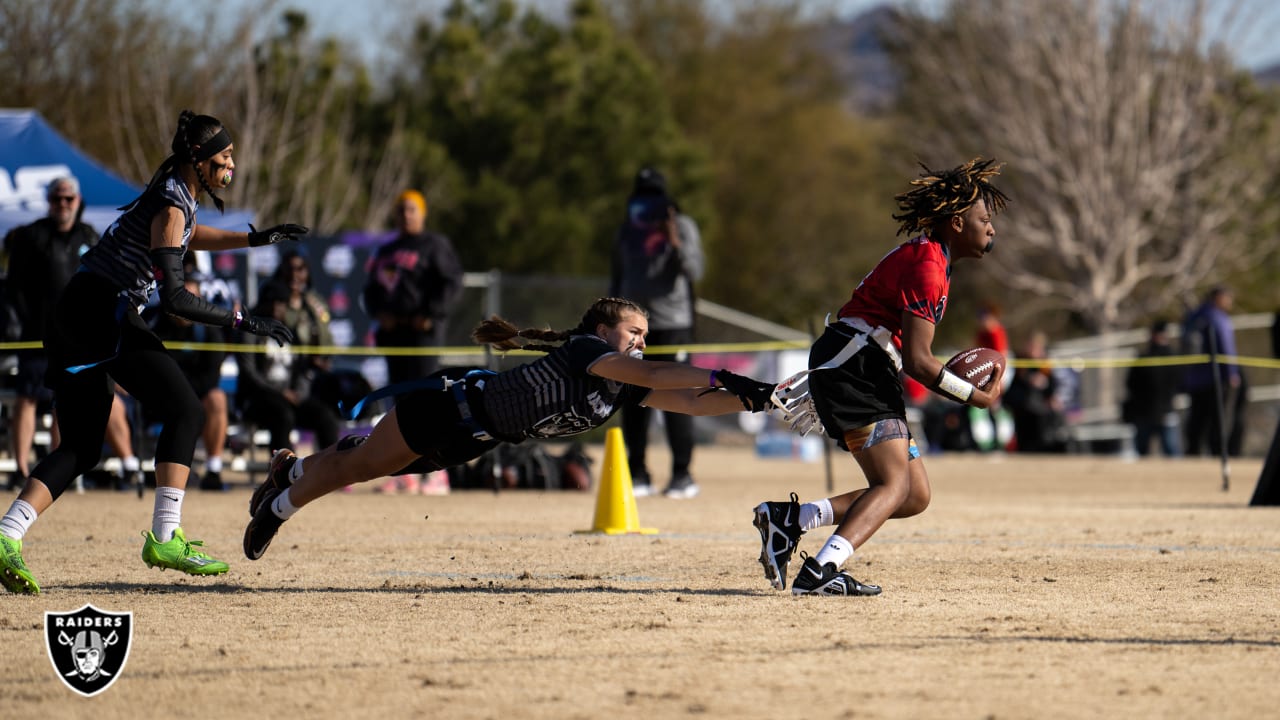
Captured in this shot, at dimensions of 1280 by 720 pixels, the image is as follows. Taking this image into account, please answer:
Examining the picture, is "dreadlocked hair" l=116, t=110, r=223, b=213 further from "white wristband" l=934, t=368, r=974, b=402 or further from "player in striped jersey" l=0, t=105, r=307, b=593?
"white wristband" l=934, t=368, r=974, b=402

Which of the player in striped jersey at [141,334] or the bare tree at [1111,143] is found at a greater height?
the bare tree at [1111,143]

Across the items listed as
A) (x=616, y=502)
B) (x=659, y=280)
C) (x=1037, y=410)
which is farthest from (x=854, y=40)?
(x=616, y=502)

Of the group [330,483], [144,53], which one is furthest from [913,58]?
[330,483]

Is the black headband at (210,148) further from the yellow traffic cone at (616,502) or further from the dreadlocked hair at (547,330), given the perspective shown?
the yellow traffic cone at (616,502)

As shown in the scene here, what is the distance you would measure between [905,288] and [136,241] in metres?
3.24

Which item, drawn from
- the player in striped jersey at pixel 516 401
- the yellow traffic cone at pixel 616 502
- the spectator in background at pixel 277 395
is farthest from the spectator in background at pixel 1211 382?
the player in striped jersey at pixel 516 401

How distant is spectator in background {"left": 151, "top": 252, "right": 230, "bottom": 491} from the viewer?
46.9 feet

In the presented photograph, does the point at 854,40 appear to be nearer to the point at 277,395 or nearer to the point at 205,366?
the point at 277,395

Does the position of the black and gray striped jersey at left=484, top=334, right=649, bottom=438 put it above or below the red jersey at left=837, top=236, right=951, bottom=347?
below

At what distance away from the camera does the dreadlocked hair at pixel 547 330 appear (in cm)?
739

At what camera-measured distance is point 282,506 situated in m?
7.75

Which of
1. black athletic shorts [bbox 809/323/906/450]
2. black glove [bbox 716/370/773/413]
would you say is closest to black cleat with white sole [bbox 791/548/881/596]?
black athletic shorts [bbox 809/323/906/450]

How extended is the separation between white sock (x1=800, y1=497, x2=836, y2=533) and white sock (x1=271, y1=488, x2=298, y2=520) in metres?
2.18

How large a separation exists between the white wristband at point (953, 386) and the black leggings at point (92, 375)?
10.4 feet
